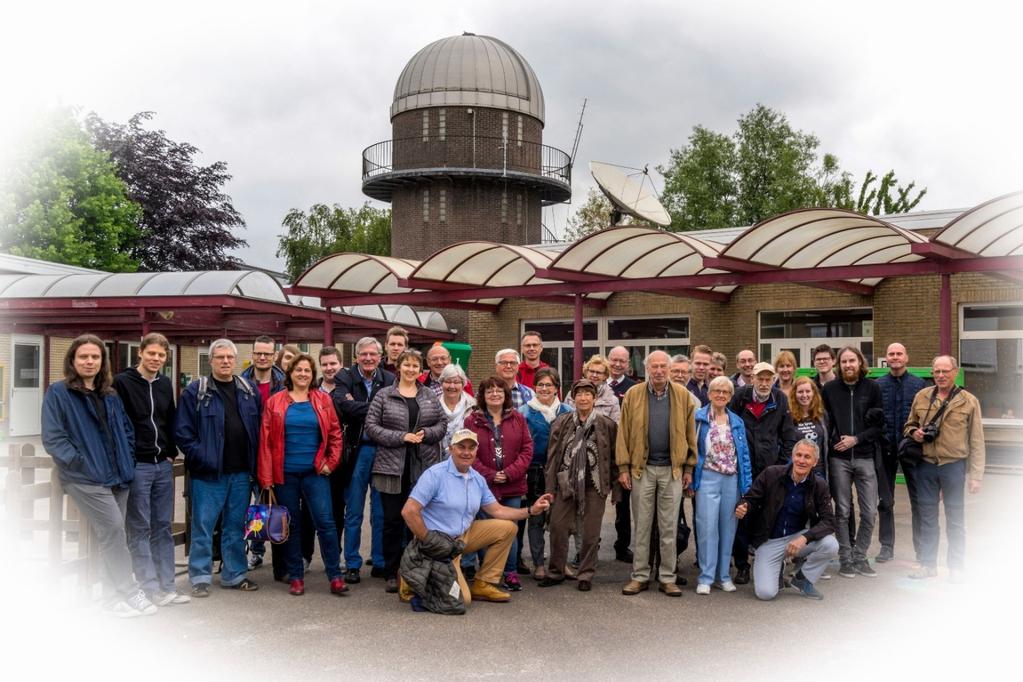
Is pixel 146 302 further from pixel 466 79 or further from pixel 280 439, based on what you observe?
pixel 466 79

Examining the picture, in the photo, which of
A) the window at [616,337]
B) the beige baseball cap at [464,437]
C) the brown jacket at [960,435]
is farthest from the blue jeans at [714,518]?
the window at [616,337]

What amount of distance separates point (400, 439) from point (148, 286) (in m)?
13.5

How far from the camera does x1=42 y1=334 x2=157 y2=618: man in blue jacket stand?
235 inches

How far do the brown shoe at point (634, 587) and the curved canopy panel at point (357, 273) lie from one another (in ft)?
37.9

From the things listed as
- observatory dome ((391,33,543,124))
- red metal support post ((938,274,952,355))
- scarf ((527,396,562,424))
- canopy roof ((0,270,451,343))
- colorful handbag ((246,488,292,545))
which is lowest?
colorful handbag ((246,488,292,545))

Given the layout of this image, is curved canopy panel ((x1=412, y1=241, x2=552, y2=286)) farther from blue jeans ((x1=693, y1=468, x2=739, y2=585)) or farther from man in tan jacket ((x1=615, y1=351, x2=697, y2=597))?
blue jeans ((x1=693, y1=468, x2=739, y2=585))

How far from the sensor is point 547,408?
771 cm

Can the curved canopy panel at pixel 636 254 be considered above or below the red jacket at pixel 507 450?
above

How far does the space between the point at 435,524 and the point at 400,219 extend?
82.9 ft

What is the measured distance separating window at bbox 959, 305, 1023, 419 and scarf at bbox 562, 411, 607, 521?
40.7 ft

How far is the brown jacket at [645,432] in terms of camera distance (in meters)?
7.25

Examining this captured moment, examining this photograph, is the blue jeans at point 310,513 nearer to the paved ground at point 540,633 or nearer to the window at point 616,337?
the paved ground at point 540,633

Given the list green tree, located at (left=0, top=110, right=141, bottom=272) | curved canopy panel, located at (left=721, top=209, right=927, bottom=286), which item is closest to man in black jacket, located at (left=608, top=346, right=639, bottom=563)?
curved canopy panel, located at (left=721, top=209, right=927, bottom=286)

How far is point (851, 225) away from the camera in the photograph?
45.0ft
